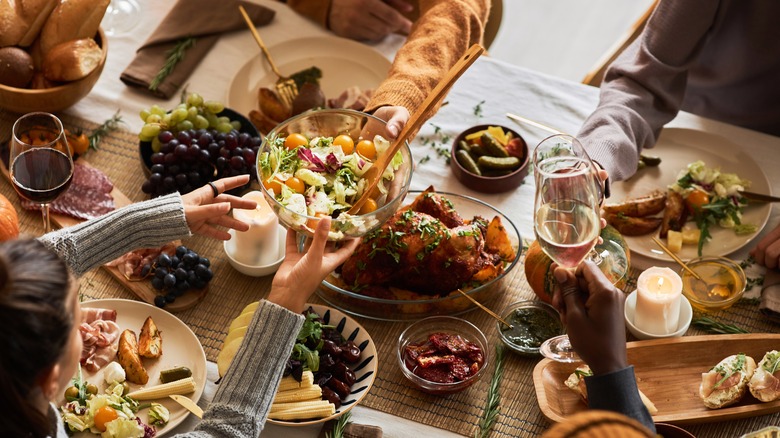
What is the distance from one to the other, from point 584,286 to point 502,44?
12.7ft

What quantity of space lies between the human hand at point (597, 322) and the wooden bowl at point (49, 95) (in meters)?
1.76

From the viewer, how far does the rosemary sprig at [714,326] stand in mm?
2223

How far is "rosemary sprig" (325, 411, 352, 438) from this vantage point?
1989mm

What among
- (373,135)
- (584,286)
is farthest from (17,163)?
(584,286)

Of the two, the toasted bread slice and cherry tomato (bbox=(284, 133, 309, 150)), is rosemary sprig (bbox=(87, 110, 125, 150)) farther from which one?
the toasted bread slice

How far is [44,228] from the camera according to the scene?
2451 millimetres

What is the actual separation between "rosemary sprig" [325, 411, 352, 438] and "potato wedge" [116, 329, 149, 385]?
1.62 feet

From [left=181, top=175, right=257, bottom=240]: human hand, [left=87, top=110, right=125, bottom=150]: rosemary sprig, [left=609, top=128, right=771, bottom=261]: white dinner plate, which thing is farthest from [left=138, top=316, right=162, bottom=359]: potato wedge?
[left=609, top=128, right=771, bottom=261]: white dinner plate

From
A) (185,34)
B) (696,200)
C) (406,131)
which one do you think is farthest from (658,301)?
(185,34)

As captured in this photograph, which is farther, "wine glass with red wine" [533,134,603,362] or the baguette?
the baguette

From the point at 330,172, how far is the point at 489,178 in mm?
685

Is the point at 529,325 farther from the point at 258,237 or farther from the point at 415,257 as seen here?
the point at 258,237

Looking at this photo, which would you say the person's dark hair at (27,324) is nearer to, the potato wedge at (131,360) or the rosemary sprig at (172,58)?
the potato wedge at (131,360)

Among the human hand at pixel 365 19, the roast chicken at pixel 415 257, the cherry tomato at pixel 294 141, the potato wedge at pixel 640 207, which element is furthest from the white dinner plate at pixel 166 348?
the human hand at pixel 365 19
